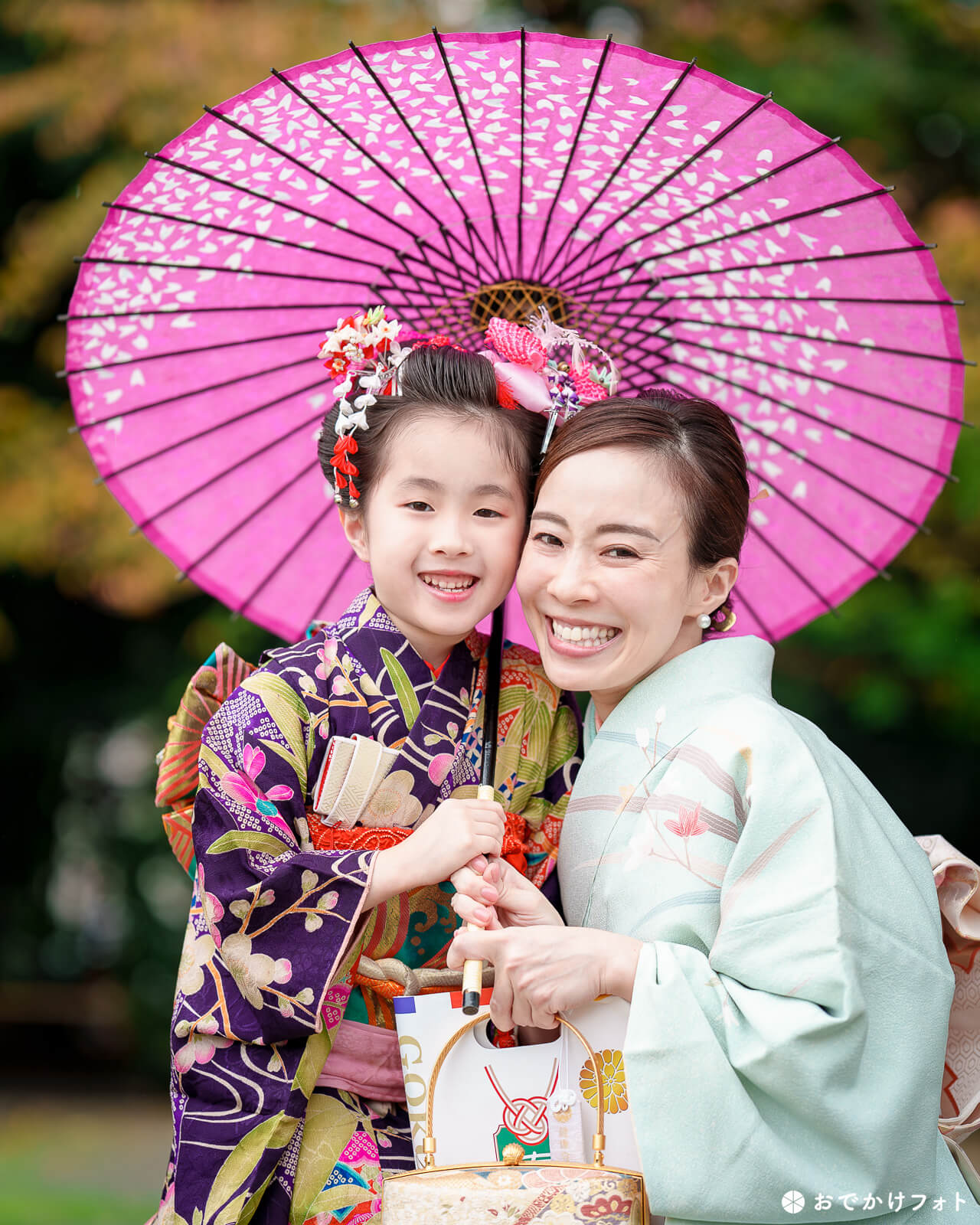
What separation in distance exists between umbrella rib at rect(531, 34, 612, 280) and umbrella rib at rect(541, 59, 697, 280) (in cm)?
3

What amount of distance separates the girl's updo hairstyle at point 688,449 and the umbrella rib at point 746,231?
0.39 meters

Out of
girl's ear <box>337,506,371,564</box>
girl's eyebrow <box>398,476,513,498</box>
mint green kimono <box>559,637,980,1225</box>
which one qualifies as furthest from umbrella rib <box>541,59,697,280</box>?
mint green kimono <box>559,637,980,1225</box>

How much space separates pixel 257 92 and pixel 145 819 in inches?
284

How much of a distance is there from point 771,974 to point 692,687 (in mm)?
563

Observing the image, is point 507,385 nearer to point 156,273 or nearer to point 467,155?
point 467,155

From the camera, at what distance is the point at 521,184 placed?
261cm

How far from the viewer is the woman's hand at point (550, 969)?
2053 millimetres

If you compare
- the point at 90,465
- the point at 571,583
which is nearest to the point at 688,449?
the point at 571,583

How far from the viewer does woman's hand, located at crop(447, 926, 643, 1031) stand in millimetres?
2053

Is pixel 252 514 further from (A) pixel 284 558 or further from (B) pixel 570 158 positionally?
(B) pixel 570 158

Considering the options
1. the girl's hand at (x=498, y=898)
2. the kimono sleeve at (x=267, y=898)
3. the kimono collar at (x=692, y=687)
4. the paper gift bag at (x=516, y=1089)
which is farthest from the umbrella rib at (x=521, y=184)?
the paper gift bag at (x=516, y=1089)

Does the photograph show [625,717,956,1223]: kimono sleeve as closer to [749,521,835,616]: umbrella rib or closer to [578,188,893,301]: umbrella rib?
[749,521,835,616]: umbrella rib

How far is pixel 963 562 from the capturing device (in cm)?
655

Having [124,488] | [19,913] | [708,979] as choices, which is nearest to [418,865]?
[708,979]
